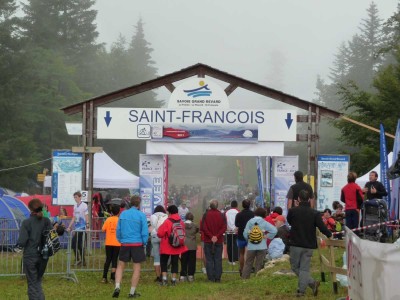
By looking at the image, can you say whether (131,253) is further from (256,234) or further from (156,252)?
(256,234)

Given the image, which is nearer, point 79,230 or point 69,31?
point 79,230

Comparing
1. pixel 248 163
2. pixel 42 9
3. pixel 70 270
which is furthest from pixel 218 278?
pixel 248 163

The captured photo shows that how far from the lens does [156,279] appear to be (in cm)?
1812

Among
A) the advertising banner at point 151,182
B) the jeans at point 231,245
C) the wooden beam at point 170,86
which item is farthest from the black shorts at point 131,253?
the wooden beam at point 170,86

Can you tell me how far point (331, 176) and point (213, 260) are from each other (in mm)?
7054

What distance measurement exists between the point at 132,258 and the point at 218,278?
11.2ft

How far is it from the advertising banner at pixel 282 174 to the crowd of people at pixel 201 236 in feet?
4.66

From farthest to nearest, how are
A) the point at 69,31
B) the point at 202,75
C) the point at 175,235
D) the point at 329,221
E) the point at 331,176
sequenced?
1. the point at 69,31
2. the point at 202,75
3. the point at 331,176
4. the point at 329,221
5. the point at 175,235

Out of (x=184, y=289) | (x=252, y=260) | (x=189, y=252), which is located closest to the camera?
(x=184, y=289)

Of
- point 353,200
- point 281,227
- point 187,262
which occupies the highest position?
point 353,200

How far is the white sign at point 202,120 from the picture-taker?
23.8 metres

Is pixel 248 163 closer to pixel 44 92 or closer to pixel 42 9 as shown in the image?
pixel 42 9

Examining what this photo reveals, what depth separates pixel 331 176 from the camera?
2428 centimetres

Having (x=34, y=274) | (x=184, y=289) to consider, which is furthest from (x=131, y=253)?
(x=34, y=274)
